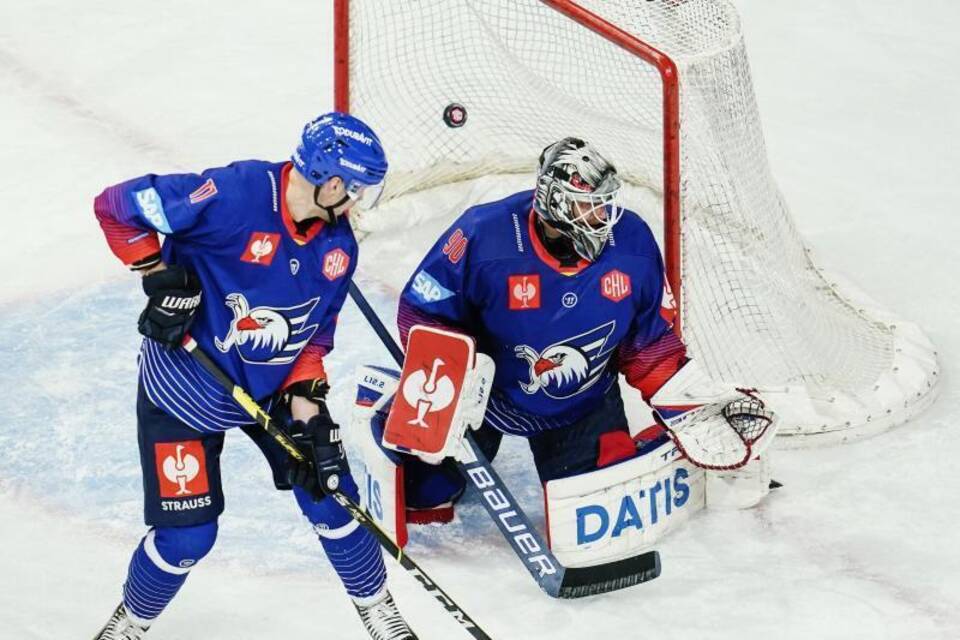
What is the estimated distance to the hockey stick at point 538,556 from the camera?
13.1 ft

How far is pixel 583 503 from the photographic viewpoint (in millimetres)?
4031

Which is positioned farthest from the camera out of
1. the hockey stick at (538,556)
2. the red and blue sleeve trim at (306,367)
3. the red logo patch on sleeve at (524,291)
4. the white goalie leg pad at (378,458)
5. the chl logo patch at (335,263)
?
the white goalie leg pad at (378,458)

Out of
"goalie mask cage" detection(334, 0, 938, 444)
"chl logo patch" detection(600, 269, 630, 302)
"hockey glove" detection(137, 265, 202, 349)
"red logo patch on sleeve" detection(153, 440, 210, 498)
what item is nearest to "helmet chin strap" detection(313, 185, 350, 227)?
"hockey glove" detection(137, 265, 202, 349)

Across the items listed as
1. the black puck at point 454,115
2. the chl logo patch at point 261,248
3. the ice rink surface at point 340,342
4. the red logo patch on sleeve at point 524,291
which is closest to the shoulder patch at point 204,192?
the chl logo patch at point 261,248

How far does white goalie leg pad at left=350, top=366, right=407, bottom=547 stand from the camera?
4.14m

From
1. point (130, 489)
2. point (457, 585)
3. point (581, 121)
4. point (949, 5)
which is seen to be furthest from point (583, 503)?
point (949, 5)

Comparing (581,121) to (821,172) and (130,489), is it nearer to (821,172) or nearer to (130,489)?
(821,172)

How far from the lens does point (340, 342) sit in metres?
5.11

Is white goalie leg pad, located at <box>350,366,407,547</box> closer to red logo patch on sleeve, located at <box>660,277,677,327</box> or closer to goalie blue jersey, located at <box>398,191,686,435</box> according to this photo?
goalie blue jersey, located at <box>398,191,686,435</box>

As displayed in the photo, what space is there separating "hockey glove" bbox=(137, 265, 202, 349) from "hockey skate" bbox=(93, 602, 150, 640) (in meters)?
0.65

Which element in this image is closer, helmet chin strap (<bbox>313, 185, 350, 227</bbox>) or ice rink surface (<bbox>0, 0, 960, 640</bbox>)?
helmet chin strap (<bbox>313, 185, 350, 227</bbox>)

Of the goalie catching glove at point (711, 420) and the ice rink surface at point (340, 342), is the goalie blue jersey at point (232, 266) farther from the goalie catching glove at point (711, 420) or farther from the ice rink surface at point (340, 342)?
the goalie catching glove at point (711, 420)

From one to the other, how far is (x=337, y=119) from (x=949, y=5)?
480cm

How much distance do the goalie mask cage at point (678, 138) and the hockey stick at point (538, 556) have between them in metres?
0.73
